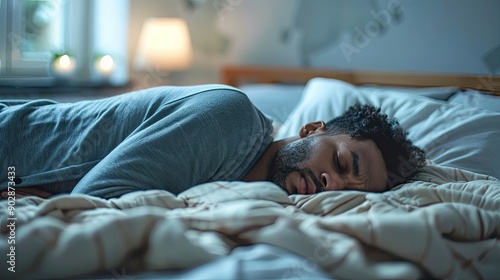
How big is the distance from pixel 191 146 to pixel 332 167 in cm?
31

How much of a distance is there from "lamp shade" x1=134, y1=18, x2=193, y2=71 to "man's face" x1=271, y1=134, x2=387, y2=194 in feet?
5.69

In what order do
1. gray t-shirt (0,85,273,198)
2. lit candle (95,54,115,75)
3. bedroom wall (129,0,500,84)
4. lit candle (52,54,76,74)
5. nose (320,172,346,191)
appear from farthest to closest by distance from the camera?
lit candle (95,54,115,75)
lit candle (52,54,76,74)
bedroom wall (129,0,500,84)
nose (320,172,346,191)
gray t-shirt (0,85,273,198)

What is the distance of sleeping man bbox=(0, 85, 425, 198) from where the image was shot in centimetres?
123

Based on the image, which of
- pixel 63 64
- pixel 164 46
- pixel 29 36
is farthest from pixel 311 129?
pixel 29 36

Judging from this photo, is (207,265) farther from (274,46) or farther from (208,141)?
(274,46)

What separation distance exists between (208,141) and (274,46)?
174 cm

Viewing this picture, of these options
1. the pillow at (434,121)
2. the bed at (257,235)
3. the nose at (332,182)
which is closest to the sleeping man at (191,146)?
the nose at (332,182)

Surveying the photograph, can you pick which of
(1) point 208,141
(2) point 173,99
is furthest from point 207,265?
(2) point 173,99

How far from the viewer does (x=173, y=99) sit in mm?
1346

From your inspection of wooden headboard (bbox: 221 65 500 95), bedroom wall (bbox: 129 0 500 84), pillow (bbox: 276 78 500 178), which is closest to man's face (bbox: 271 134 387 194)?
pillow (bbox: 276 78 500 178)

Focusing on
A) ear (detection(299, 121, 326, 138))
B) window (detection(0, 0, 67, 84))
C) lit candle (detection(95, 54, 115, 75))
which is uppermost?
ear (detection(299, 121, 326, 138))

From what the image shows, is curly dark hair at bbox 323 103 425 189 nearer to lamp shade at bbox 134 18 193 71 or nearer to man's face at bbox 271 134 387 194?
man's face at bbox 271 134 387 194

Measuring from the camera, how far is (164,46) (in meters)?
3.00

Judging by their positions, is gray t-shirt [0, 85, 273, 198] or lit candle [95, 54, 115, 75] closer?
gray t-shirt [0, 85, 273, 198]
